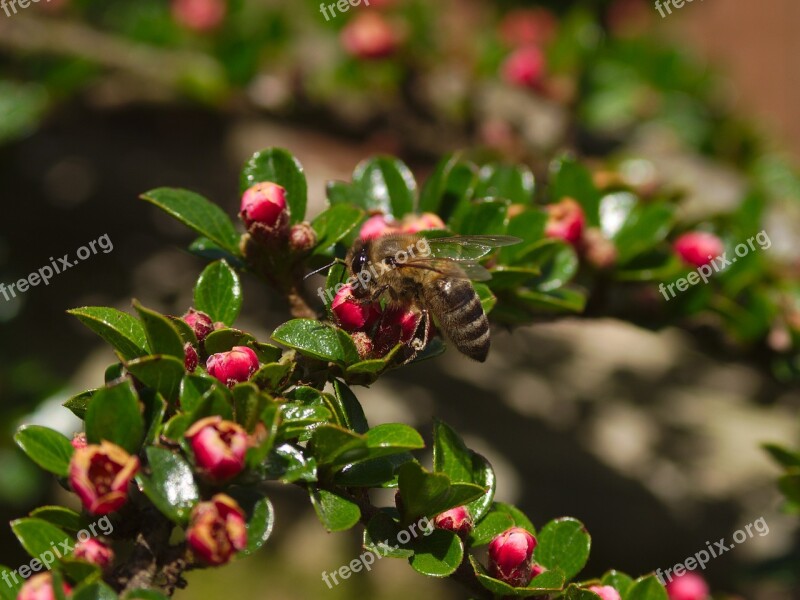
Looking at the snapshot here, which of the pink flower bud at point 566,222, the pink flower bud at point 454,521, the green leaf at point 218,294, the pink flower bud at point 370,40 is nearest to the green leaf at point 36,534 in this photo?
the green leaf at point 218,294

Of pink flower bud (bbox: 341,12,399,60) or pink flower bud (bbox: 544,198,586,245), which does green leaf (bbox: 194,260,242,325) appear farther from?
pink flower bud (bbox: 341,12,399,60)

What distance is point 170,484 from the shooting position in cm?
80

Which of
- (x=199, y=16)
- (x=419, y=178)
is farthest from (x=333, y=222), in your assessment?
(x=419, y=178)

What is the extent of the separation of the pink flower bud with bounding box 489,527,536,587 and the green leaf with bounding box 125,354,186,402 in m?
0.42

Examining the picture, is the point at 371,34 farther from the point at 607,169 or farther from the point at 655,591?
the point at 655,591

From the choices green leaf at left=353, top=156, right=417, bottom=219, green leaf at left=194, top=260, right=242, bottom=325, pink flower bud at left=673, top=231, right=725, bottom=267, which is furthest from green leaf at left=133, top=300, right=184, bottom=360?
pink flower bud at left=673, top=231, right=725, bottom=267

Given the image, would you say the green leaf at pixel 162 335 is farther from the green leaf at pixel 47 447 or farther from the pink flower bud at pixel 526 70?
the pink flower bud at pixel 526 70

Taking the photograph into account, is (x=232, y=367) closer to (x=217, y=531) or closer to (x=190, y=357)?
(x=190, y=357)

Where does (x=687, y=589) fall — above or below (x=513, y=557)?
below

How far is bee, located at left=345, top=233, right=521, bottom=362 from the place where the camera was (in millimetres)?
1100

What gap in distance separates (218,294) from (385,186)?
38cm

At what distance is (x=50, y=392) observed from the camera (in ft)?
6.44

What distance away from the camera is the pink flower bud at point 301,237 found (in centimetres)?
105

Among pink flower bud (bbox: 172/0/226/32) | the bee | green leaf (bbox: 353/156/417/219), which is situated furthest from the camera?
pink flower bud (bbox: 172/0/226/32)
